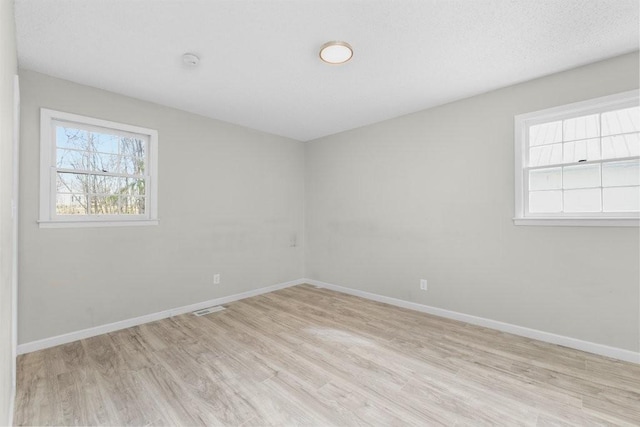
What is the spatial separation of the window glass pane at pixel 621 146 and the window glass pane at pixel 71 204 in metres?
4.98

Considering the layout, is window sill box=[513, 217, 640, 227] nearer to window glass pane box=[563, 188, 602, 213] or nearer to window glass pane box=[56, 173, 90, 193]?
window glass pane box=[563, 188, 602, 213]

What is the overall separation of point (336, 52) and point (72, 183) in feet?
9.38

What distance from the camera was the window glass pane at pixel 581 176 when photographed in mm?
2534

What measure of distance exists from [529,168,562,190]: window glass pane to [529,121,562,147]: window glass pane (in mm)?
281

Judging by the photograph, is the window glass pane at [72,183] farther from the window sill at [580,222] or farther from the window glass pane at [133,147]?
the window sill at [580,222]

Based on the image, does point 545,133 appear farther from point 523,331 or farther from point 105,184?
point 105,184

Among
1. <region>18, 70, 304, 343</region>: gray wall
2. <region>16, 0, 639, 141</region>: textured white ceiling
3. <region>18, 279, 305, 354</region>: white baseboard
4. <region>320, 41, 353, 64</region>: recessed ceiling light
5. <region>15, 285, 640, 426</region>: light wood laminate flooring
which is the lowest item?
<region>15, 285, 640, 426</region>: light wood laminate flooring

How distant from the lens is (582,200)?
2.59 metres

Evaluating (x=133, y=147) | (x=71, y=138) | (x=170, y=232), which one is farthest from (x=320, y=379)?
(x=71, y=138)

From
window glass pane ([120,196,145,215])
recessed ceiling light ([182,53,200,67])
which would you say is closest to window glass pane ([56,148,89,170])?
window glass pane ([120,196,145,215])

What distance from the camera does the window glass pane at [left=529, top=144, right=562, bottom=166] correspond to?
2.72 meters

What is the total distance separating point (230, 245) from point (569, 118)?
4.11 m

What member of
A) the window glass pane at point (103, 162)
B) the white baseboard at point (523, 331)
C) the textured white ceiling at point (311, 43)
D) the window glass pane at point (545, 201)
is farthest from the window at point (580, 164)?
the window glass pane at point (103, 162)

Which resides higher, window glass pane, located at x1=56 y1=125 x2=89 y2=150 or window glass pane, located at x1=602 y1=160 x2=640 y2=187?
window glass pane, located at x1=56 y1=125 x2=89 y2=150
